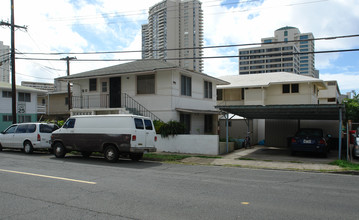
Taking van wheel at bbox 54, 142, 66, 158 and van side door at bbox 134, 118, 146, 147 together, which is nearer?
van side door at bbox 134, 118, 146, 147

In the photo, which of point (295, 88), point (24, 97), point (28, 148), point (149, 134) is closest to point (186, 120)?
point (149, 134)

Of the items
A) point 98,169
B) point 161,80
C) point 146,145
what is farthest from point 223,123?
point 98,169

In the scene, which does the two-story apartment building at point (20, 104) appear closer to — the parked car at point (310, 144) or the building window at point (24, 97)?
the building window at point (24, 97)

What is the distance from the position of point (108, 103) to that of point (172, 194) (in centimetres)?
1529

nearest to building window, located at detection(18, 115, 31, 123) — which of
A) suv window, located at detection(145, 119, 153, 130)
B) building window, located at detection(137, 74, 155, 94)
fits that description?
building window, located at detection(137, 74, 155, 94)

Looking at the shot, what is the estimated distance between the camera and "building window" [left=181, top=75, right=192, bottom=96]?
20.5m

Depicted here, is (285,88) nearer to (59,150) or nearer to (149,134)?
(149,134)

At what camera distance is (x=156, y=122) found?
18.1 meters

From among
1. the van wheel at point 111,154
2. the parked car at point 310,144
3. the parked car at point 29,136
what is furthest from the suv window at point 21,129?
the parked car at point 310,144

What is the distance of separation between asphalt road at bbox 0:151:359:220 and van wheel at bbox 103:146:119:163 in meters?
1.96

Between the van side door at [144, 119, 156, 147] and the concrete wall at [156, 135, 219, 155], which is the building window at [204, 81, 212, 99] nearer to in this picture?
the concrete wall at [156, 135, 219, 155]

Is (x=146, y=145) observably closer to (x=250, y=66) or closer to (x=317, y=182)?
(x=317, y=182)

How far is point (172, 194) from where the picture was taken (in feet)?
23.4

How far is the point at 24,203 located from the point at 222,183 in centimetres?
508
